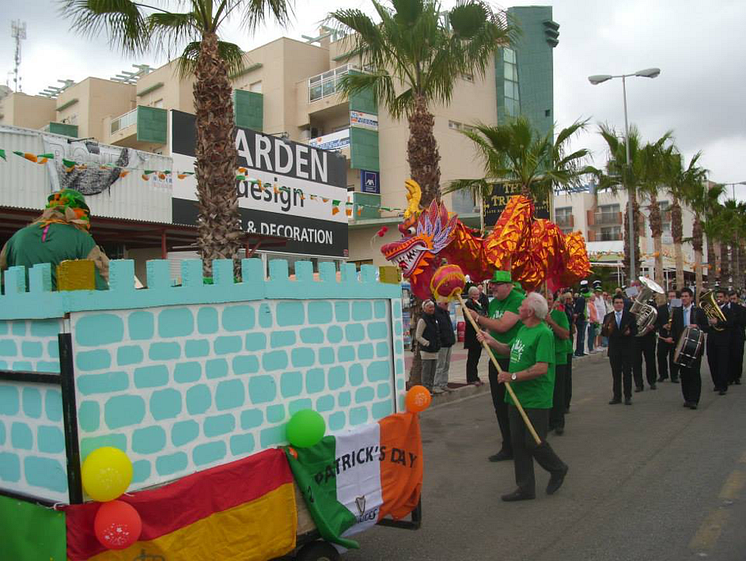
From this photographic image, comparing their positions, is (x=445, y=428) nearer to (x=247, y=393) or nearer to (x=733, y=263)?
(x=247, y=393)

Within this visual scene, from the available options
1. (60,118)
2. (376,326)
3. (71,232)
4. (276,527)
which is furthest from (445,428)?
(60,118)

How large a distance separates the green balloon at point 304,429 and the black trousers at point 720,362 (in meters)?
9.48

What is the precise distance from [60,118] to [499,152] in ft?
115

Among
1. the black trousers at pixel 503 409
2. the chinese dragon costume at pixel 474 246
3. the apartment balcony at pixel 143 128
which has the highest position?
the apartment balcony at pixel 143 128

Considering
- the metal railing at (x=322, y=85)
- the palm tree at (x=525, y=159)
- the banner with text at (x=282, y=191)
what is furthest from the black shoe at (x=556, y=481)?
the metal railing at (x=322, y=85)

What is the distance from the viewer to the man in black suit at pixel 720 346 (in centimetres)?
1088

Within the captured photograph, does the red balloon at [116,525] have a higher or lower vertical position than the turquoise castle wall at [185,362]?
lower

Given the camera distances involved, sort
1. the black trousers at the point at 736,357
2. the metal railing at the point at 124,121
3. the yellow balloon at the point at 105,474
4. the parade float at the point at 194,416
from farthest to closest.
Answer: the metal railing at the point at 124,121 → the black trousers at the point at 736,357 → the parade float at the point at 194,416 → the yellow balloon at the point at 105,474

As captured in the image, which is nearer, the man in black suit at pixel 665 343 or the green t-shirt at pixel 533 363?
the green t-shirt at pixel 533 363

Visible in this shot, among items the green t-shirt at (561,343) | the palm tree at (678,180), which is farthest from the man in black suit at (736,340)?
the palm tree at (678,180)

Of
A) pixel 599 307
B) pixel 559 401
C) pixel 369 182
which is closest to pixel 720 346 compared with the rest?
pixel 559 401

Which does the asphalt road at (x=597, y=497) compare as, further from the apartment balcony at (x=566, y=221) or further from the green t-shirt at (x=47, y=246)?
the apartment balcony at (x=566, y=221)

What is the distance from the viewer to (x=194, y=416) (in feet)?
10.6

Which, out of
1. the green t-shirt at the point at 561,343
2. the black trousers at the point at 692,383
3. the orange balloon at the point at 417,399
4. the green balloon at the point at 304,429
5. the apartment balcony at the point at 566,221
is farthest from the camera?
the apartment balcony at the point at 566,221
